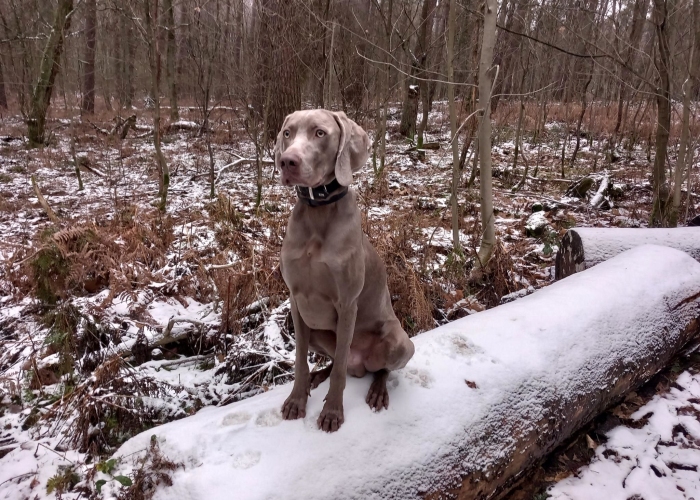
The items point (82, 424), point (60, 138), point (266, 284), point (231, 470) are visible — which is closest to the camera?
point (231, 470)

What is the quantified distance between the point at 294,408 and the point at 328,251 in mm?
631

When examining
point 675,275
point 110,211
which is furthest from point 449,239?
point 110,211

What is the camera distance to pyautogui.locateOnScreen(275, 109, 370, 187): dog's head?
4.77ft

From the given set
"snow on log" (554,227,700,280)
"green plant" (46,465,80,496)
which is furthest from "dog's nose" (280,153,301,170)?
"snow on log" (554,227,700,280)

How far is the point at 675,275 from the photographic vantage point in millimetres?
2959

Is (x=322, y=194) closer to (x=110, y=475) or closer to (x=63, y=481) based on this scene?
(x=110, y=475)

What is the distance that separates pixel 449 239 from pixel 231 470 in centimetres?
409

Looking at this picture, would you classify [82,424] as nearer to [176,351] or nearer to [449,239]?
[176,351]

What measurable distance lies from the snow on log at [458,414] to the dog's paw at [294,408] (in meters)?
0.03

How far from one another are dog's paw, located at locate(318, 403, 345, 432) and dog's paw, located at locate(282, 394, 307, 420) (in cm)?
9

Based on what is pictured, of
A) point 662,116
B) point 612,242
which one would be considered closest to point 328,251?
point 612,242

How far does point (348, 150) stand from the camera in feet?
5.27

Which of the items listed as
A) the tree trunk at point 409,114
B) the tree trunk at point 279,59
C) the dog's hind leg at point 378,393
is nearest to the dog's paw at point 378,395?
the dog's hind leg at point 378,393

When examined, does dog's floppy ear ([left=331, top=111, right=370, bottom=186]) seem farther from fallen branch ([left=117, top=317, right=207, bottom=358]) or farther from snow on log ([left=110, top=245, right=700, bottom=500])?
fallen branch ([left=117, top=317, right=207, bottom=358])
